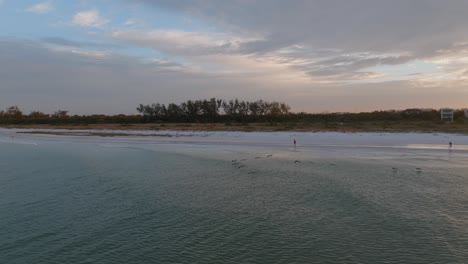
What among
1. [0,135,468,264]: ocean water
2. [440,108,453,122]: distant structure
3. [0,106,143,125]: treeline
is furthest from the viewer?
[0,106,143,125]: treeline

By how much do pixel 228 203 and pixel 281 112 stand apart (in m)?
81.2

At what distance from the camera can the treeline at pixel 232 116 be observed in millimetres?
73812

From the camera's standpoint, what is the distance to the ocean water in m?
9.30

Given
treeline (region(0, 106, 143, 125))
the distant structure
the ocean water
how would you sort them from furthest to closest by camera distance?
1. treeline (region(0, 106, 143, 125))
2. the distant structure
3. the ocean water

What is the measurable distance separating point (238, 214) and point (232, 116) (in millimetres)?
79079

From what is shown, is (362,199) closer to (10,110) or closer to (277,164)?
(277,164)

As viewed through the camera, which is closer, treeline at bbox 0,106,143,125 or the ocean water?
the ocean water

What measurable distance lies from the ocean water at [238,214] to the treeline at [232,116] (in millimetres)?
53836

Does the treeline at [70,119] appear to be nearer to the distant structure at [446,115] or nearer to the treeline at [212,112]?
the treeline at [212,112]

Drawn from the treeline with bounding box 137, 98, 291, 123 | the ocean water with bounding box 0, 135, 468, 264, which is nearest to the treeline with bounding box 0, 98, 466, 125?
the treeline with bounding box 137, 98, 291, 123

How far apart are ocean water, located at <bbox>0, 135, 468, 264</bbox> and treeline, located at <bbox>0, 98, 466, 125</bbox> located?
5384 cm

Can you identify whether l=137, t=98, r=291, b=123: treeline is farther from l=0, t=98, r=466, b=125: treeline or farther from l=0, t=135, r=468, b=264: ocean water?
l=0, t=135, r=468, b=264: ocean water

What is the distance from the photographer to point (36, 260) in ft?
29.1

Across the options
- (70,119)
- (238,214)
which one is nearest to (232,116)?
(70,119)
